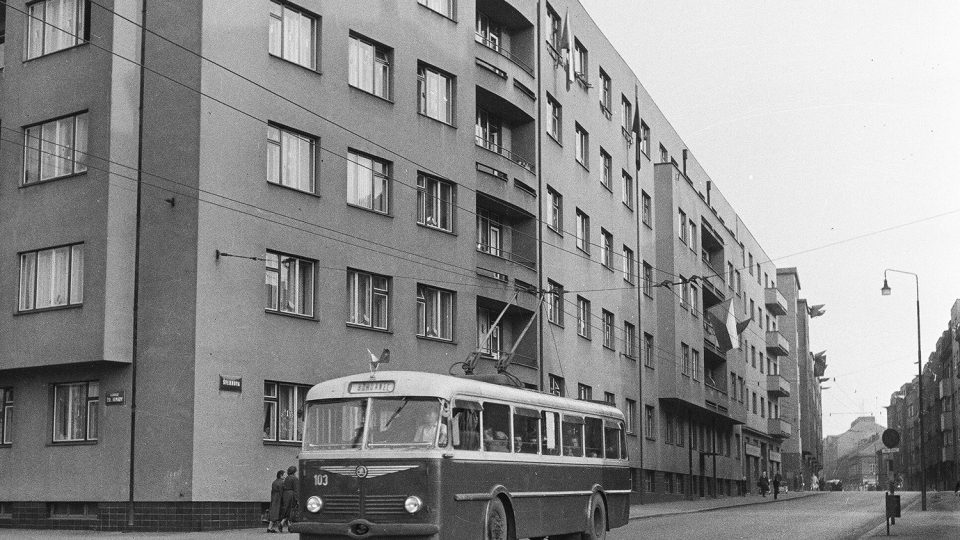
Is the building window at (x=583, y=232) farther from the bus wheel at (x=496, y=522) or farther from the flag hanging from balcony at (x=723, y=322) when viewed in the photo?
the bus wheel at (x=496, y=522)

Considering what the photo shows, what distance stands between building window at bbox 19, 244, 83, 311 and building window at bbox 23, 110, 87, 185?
180 cm

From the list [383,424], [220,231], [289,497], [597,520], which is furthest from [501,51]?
[383,424]

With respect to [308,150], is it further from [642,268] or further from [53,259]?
[642,268]

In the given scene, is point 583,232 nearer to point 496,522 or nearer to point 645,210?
point 645,210

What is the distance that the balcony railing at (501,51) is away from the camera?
3633 centimetres

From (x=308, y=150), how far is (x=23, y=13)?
7556 millimetres

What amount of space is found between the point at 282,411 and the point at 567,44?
20.3 m

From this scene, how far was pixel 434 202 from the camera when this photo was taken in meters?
33.3

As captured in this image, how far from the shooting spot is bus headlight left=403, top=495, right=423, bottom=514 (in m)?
16.0

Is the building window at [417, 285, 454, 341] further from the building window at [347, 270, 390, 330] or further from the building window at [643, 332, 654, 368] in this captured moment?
the building window at [643, 332, 654, 368]

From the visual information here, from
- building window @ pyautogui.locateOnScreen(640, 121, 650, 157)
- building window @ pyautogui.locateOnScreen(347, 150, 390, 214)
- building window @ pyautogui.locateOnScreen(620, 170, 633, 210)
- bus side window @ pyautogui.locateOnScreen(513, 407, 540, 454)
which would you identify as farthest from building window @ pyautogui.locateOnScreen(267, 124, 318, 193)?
building window @ pyautogui.locateOnScreen(640, 121, 650, 157)

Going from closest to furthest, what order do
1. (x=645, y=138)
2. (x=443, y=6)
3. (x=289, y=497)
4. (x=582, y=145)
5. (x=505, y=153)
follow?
(x=289, y=497), (x=443, y=6), (x=505, y=153), (x=582, y=145), (x=645, y=138)

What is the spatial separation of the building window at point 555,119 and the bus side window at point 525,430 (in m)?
23.2

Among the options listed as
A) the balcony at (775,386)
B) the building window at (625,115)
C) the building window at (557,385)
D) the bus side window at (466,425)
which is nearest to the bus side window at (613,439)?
the bus side window at (466,425)
